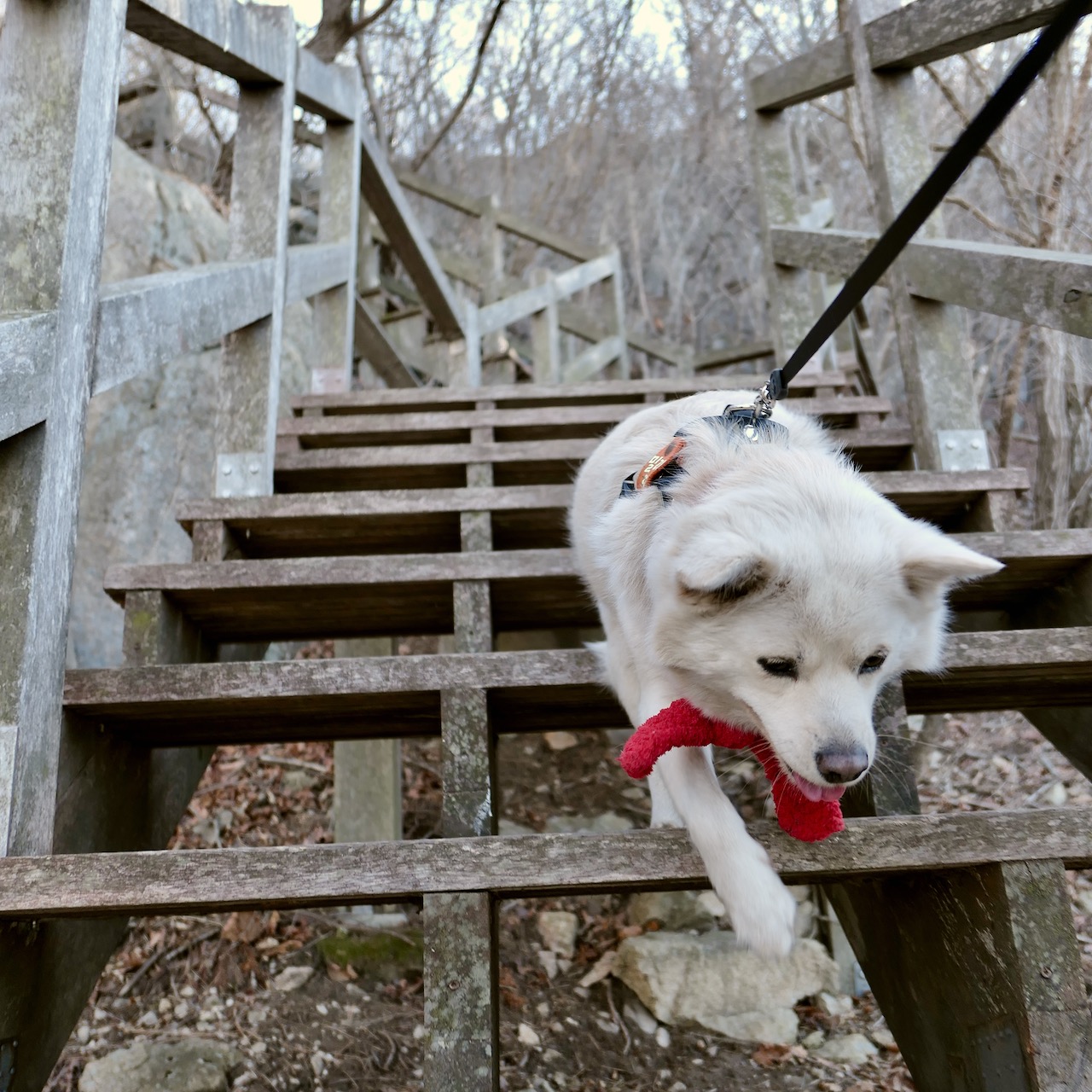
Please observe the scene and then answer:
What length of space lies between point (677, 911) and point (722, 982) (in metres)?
0.48

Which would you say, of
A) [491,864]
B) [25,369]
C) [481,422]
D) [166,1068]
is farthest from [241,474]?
[491,864]

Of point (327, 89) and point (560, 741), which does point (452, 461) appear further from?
point (560, 741)

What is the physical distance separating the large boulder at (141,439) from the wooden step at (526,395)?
1.12 m

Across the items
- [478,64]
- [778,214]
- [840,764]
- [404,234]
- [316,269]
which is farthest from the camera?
[478,64]

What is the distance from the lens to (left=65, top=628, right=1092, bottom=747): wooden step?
191 cm

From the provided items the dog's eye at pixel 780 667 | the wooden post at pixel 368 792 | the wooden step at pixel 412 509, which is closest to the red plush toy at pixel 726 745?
A: the dog's eye at pixel 780 667

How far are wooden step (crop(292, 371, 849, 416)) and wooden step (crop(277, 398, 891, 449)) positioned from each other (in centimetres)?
24

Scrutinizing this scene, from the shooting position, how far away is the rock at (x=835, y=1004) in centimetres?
303

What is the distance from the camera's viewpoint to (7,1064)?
1599 mm

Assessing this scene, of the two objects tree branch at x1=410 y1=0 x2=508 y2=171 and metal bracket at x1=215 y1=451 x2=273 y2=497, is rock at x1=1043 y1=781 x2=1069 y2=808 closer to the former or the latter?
metal bracket at x1=215 y1=451 x2=273 y2=497

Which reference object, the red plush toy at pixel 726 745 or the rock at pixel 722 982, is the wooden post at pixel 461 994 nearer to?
the red plush toy at pixel 726 745

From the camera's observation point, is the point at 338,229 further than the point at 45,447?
Yes

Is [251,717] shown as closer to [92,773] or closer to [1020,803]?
[92,773]

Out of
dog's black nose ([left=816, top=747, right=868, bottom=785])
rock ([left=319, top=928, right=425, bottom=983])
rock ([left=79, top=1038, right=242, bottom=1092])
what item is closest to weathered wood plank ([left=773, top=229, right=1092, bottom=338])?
dog's black nose ([left=816, top=747, right=868, bottom=785])
